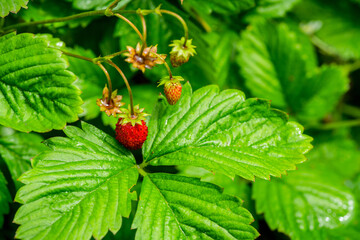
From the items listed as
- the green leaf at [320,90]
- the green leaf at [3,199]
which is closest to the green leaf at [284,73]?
the green leaf at [320,90]

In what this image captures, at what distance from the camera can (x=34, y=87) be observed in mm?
1185

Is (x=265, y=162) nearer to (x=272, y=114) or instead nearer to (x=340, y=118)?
(x=272, y=114)

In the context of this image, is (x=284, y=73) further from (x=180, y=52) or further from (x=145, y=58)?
(x=145, y=58)

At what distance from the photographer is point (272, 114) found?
138 cm

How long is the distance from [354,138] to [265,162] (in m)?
1.62

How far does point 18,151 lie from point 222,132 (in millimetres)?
831

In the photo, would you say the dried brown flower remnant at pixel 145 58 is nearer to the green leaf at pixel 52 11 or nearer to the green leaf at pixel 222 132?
the green leaf at pixel 222 132

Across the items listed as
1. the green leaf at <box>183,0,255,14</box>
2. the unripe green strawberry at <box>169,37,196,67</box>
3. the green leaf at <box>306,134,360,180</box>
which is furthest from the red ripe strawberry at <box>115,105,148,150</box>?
the green leaf at <box>306,134,360,180</box>

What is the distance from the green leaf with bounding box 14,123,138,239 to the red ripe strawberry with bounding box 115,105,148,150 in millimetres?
82

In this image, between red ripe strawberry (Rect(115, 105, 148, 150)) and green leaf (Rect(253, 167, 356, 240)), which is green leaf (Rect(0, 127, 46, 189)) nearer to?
red ripe strawberry (Rect(115, 105, 148, 150))

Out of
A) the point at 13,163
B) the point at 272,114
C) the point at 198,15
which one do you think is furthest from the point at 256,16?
the point at 13,163

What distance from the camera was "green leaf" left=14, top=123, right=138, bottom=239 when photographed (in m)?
1.08

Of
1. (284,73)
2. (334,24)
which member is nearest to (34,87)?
(284,73)

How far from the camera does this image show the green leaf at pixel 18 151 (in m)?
1.42
